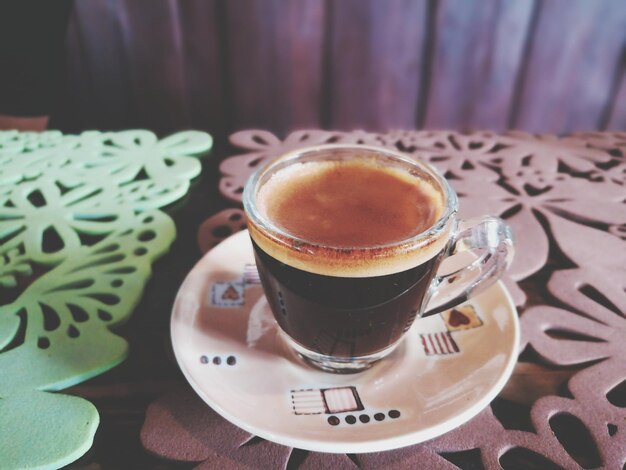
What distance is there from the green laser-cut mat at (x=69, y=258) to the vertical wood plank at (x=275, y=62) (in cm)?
94

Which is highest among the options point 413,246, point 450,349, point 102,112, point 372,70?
point 413,246

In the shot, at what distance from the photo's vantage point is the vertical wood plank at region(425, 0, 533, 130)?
178cm

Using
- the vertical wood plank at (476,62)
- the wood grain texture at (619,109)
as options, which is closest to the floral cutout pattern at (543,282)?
the vertical wood plank at (476,62)

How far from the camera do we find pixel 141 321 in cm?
59

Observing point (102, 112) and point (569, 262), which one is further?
point (102, 112)

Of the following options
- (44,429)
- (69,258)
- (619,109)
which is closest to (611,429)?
(44,429)

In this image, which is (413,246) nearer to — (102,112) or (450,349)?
(450,349)

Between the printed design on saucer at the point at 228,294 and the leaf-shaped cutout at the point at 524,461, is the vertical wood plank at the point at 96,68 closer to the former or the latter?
the printed design on saucer at the point at 228,294

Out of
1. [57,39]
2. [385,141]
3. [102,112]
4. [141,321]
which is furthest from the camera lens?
[102,112]

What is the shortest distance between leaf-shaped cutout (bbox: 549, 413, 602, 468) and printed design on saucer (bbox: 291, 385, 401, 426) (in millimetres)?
154

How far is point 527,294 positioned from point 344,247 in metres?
0.30

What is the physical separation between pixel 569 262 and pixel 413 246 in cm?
31

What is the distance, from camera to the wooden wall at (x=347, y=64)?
1.78 meters

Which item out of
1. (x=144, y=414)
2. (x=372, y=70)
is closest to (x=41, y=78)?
(x=372, y=70)
